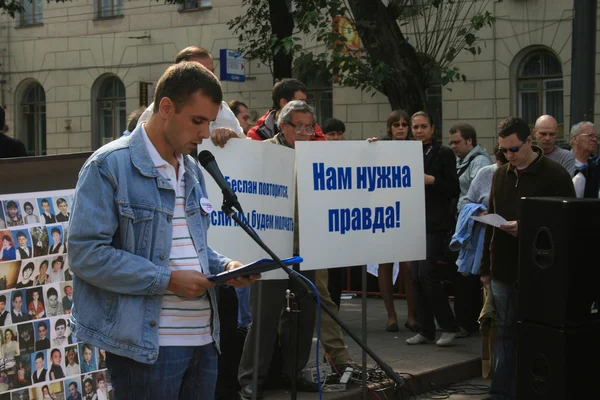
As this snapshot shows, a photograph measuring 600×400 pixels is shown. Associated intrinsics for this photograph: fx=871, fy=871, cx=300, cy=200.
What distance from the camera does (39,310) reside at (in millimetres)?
4488

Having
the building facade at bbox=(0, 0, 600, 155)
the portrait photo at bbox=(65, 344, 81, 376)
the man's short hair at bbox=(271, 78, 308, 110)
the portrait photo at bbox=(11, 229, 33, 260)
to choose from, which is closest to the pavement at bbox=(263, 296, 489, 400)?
the portrait photo at bbox=(65, 344, 81, 376)

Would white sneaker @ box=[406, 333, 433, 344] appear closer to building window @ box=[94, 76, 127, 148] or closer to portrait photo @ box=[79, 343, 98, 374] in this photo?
portrait photo @ box=[79, 343, 98, 374]

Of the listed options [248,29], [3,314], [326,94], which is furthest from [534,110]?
[3,314]

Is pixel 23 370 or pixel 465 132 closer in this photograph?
pixel 23 370

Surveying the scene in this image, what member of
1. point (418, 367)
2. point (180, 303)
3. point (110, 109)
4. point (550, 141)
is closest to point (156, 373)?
point (180, 303)

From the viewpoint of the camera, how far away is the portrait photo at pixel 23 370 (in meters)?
4.36

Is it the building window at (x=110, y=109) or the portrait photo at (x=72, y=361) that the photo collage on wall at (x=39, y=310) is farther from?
the building window at (x=110, y=109)

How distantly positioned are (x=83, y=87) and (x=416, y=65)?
16539 millimetres

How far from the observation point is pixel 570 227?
16.1 feet

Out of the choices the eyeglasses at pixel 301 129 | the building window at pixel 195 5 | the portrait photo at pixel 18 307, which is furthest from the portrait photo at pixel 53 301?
the building window at pixel 195 5

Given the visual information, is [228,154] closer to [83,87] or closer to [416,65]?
[416,65]

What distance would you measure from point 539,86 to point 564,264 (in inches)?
586

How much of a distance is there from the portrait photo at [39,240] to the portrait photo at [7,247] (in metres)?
0.12

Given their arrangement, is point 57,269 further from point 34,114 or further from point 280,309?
point 34,114
